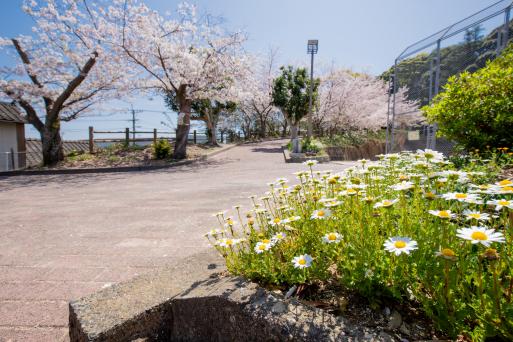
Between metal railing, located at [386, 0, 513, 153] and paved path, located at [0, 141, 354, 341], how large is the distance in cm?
565

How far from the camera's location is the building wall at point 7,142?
677 inches

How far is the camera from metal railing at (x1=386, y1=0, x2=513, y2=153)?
20.3 feet

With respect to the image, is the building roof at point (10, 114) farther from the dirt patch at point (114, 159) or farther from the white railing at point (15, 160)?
the dirt patch at point (114, 159)

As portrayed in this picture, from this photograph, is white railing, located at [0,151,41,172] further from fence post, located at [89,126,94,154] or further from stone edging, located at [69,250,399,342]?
stone edging, located at [69,250,399,342]

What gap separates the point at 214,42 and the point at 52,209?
1264 cm

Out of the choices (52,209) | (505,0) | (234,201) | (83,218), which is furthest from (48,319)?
(505,0)

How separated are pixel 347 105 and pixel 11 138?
23.4 meters

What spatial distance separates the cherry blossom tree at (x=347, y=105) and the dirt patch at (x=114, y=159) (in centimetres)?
1270

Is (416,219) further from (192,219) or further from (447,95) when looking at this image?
(447,95)

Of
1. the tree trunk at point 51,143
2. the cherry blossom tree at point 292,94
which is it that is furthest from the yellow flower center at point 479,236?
the cherry blossom tree at point 292,94

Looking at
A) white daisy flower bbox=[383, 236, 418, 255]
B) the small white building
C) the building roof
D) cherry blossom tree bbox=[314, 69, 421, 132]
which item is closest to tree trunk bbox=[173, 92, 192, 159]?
the small white building

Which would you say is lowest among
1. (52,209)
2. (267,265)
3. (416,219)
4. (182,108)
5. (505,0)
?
(52,209)

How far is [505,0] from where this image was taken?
19.9 feet

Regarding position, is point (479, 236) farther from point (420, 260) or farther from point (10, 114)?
point (10, 114)
